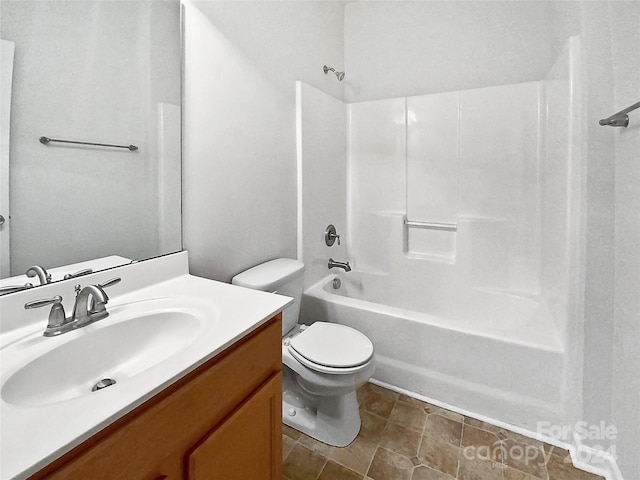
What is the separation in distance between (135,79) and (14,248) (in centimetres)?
67

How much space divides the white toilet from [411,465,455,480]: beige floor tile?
11.8 inches

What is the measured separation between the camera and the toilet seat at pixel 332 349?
1.30 m

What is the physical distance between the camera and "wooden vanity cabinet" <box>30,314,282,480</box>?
20.5 inches

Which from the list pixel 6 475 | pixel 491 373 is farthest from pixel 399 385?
pixel 6 475

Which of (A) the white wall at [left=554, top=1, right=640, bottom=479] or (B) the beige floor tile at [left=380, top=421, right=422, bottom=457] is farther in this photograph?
(B) the beige floor tile at [left=380, top=421, right=422, bottom=457]

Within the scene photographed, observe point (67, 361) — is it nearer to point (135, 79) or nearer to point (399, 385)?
point (135, 79)

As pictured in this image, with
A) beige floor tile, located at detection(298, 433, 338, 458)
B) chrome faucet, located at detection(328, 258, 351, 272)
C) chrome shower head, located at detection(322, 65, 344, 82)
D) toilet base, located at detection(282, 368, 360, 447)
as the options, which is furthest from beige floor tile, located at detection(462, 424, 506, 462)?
chrome shower head, located at detection(322, 65, 344, 82)

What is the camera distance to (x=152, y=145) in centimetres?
117

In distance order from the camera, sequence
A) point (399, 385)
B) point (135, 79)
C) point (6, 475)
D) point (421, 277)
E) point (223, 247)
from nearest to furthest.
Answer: point (6, 475), point (135, 79), point (223, 247), point (399, 385), point (421, 277)

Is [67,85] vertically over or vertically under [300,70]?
under

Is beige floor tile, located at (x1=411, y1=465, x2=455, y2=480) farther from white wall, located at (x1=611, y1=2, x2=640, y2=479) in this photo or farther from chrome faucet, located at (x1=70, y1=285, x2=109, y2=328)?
chrome faucet, located at (x1=70, y1=285, x2=109, y2=328)

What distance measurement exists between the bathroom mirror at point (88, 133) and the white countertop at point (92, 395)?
22 cm

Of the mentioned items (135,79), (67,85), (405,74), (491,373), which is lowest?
(491,373)


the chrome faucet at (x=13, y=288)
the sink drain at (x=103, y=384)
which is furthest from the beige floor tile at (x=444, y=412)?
the chrome faucet at (x=13, y=288)
